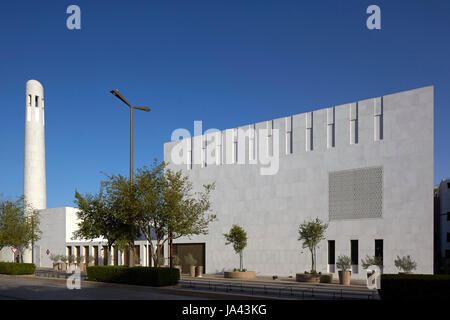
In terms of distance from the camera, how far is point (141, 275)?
86.5 feet

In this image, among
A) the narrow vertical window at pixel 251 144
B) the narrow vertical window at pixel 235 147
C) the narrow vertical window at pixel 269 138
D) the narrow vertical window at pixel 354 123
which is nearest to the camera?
the narrow vertical window at pixel 354 123

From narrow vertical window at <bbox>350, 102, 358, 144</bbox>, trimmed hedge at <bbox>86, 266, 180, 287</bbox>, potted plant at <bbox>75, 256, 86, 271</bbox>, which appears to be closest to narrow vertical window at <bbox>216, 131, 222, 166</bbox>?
narrow vertical window at <bbox>350, 102, 358, 144</bbox>

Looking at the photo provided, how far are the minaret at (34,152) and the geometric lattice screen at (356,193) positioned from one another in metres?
50.5

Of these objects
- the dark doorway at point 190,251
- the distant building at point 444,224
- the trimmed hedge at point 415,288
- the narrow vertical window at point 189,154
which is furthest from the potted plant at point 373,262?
the distant building at point 444,224

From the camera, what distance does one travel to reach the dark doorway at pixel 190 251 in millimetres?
50656

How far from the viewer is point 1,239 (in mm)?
47375

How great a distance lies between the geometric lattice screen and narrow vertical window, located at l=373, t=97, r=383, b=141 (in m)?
2.76

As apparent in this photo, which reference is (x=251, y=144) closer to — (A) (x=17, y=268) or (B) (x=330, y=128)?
(B) (x=330, y=128)

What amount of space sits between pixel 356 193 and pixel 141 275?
20291mm

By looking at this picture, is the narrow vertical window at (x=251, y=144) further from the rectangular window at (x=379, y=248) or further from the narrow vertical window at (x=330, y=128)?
the rectangular window at (x=379, y=248)

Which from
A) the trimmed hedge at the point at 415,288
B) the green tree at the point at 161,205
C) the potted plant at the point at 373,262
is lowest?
the potted plant at the point at 373,262

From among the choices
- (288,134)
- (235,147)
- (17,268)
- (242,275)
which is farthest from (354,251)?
(17,268)
